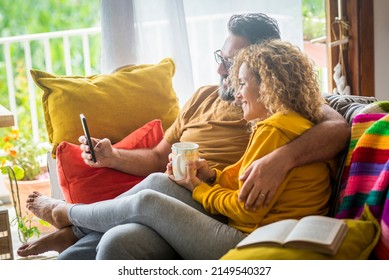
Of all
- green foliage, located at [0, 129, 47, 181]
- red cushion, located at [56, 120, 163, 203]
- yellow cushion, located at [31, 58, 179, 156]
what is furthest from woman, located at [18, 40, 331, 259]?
green foliage, located at [0, 129, 47, 181]

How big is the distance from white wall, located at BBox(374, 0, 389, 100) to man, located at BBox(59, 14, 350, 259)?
72 centimetres

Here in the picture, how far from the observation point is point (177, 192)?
2104mm

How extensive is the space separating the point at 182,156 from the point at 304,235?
48 cm

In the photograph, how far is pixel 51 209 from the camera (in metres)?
2.32

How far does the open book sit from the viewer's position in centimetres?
167

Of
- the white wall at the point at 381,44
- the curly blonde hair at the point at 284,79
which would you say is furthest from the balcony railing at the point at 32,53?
the curly blonde hair at the point at 284,79

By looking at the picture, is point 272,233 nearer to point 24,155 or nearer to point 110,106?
point 110,106

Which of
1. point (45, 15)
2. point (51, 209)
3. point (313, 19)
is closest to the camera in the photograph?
point (51, 209)

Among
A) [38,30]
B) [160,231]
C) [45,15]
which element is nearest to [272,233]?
[160,231]

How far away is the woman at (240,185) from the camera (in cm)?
191

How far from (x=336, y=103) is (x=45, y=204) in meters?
1.00

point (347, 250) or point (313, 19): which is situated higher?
point (313, 19)

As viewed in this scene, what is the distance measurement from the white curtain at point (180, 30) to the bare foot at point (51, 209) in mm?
668
